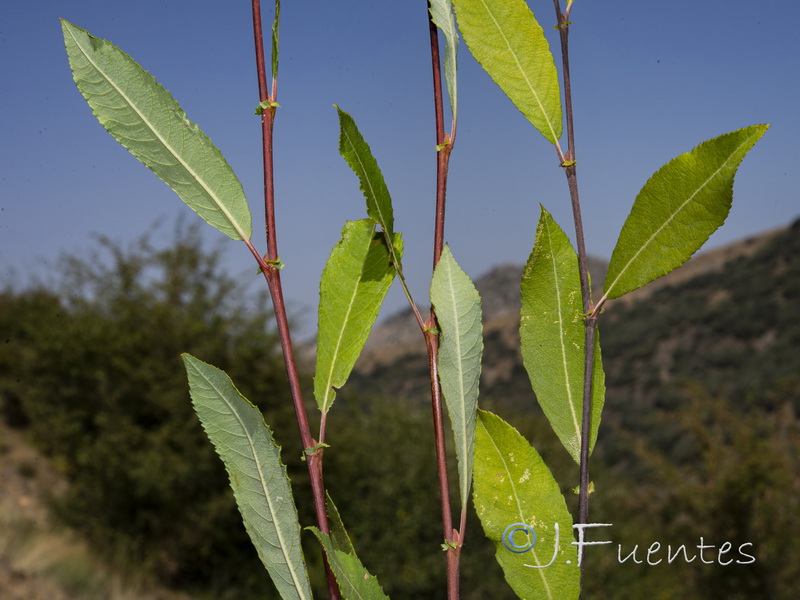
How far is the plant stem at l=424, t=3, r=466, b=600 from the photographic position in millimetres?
470

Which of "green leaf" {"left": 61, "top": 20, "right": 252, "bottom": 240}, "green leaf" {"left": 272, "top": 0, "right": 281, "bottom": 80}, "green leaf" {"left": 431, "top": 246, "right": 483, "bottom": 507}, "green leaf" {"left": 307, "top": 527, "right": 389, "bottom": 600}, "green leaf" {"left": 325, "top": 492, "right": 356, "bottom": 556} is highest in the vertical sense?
"green leaf" {"left": 272, "top": 0, "right": 281, "bottom": 80}

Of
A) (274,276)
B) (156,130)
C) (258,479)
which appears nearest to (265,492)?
(258,479)

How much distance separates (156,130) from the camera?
49 cm

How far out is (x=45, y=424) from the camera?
8.92m

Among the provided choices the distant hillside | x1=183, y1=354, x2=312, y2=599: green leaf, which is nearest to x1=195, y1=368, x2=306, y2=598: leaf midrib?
x1=183, y1=354, x2=312, y2=599: green leaf

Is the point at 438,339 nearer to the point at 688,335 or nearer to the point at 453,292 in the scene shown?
the point at 453,292

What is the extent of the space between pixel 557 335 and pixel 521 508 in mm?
122

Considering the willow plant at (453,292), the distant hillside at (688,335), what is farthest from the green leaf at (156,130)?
the distant hillside at (688,335)

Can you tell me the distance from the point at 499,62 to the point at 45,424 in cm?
954

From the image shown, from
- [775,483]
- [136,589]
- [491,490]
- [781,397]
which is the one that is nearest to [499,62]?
[491,490]

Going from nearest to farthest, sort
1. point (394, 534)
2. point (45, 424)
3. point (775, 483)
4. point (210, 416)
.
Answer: point (210, 416), point (775, 483), point (394, 534), point (45, 424)

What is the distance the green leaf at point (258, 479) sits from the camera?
1.53 ft

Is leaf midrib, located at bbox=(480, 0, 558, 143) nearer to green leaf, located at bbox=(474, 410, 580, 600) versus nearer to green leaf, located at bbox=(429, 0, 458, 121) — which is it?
green leaf, located at bbox=(429, 0, 458, 121)

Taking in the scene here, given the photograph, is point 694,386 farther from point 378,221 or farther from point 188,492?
point 378,221
